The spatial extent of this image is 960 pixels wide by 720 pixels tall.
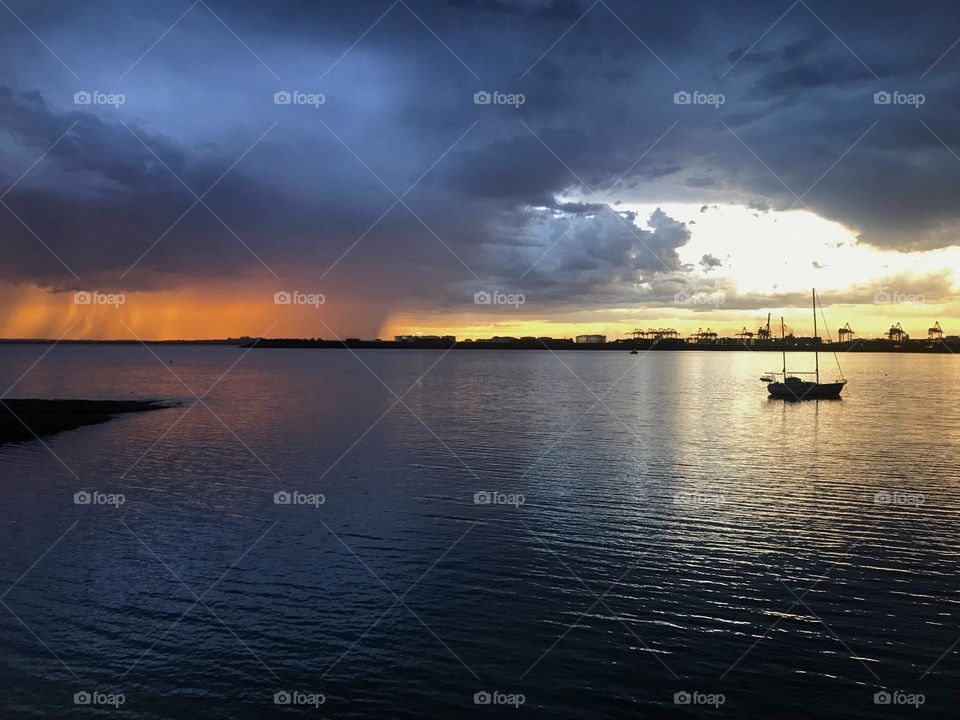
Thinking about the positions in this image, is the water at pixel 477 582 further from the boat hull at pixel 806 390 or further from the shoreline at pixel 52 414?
the boat hull at pixel 806 390

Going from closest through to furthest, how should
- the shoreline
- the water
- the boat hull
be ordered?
the water → the shoreline → the boat hull

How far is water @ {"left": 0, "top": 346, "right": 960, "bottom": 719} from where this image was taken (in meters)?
16.1

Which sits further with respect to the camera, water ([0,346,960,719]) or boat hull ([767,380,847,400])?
boat hull ([767,380,847,400])

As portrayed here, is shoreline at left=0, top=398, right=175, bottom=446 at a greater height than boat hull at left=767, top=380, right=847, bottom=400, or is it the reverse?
boat hull at left=767, top=380, right=847, bottom=400

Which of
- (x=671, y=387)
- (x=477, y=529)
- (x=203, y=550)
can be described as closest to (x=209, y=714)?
(x=203, y=550)

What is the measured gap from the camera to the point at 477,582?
22750 millimetres

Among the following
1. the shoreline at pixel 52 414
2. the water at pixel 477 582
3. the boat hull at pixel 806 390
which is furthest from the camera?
the boat hull at pixel 806 390

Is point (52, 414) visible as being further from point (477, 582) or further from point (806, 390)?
point (806, 390)

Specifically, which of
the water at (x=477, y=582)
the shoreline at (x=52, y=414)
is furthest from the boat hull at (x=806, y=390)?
the shoreline at (x=52, y=414)

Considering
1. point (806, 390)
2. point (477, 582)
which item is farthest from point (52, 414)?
point (806, 390)

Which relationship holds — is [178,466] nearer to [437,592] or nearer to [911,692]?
[437,592]

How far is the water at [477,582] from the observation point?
16.1 meters

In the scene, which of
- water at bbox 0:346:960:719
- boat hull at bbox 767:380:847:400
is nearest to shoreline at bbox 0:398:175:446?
water at bbox 0:346:960:719

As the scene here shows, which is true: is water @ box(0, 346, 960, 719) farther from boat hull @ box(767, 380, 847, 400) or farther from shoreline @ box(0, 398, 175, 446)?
boat hull @ box(767, 380, 847, 400)
